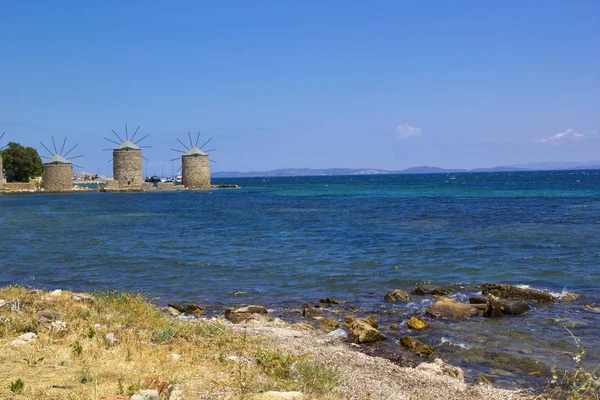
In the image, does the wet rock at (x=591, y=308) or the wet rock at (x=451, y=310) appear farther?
the wet rock at (x=591, y=308)

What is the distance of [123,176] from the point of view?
75312 mm

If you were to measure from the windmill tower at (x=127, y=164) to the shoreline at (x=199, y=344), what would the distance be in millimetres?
67052

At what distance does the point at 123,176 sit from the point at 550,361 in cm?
7269

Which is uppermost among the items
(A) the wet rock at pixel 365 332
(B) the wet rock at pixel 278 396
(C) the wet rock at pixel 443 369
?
(B) the wet rock at pixel 278 396

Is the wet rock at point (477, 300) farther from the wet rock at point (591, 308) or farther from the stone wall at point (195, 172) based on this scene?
the stone wall at point (195, 172)

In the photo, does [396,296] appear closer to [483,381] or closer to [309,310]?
[309,310]

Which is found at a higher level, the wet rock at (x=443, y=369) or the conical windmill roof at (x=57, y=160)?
the conical windmill roof at (x=57, y=160)

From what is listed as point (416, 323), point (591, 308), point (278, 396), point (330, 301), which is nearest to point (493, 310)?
point (416, 323)

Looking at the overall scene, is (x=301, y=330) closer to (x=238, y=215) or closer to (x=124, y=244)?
(x=124, y=244)

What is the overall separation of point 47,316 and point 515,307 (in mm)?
8311

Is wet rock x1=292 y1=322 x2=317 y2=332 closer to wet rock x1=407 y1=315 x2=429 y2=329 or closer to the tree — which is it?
wet rock x1=407 y1=315 x2=429 y2=329

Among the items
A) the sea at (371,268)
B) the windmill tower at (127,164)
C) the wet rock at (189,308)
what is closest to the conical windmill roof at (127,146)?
the windmill tower at (127,164)

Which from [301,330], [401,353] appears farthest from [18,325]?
[401,353]

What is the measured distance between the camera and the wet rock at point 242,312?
10266 mm
